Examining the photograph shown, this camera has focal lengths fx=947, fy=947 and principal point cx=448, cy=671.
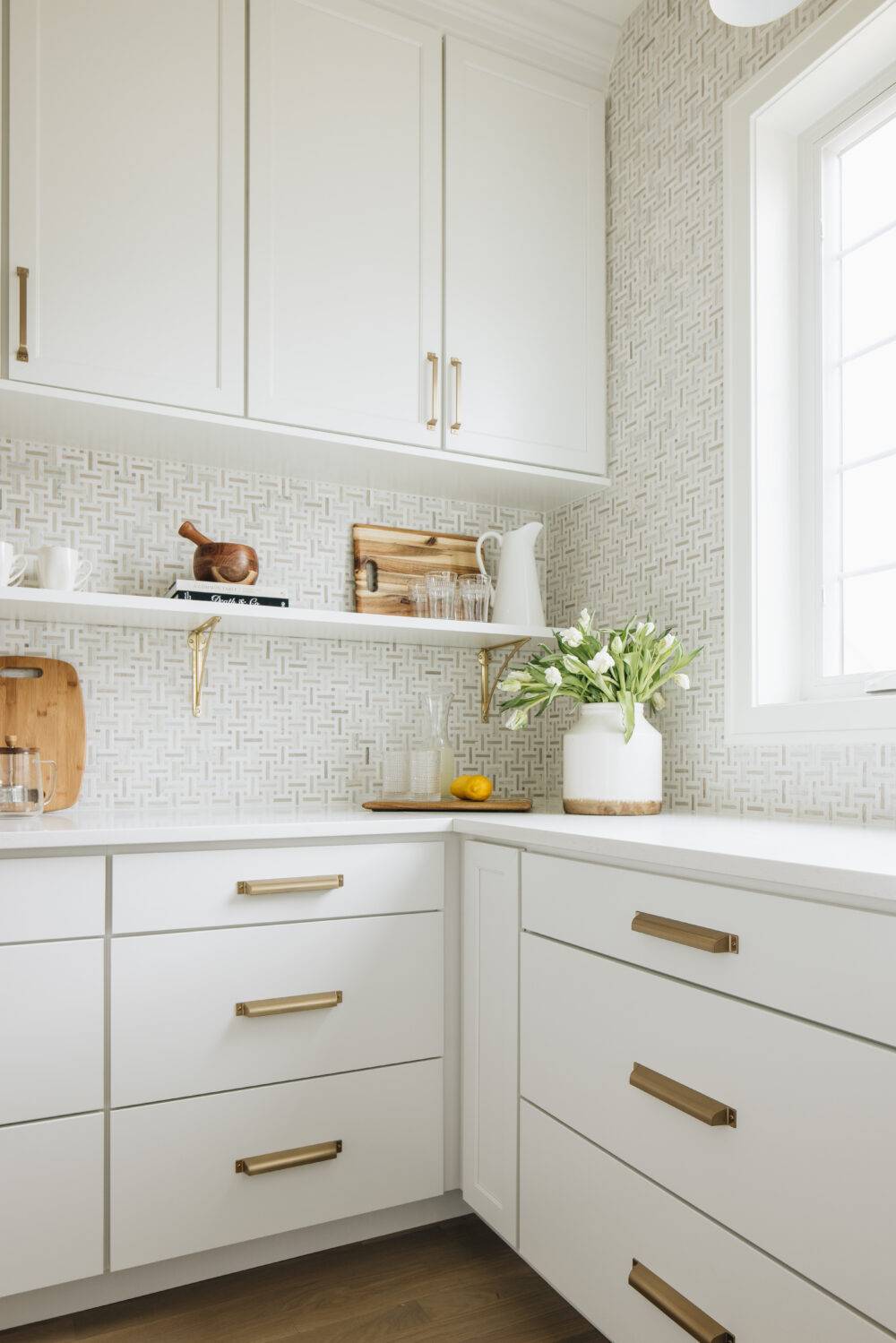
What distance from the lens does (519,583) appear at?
91.7 inches

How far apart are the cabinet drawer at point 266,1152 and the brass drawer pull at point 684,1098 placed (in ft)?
2.07

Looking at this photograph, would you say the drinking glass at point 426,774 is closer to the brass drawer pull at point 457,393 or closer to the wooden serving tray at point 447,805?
the wooden serving tray at point 447,805

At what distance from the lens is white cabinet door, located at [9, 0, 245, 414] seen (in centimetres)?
180

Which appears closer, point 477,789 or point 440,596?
point 477,789

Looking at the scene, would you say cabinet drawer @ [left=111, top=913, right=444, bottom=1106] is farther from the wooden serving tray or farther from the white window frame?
the white window frame

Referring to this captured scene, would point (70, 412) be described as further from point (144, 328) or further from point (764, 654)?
point (764, 654)

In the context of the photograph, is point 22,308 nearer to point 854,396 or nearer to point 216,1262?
point 854,396

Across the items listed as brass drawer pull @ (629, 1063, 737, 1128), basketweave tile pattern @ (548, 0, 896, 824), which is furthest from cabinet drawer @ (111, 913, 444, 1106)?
basketweave tile pattern @ (548, 0, 896, 824)

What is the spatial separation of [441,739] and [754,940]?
124 centimetres

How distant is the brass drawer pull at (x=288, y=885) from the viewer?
167 centimetres

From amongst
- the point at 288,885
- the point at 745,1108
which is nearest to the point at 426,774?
the point at 288,885

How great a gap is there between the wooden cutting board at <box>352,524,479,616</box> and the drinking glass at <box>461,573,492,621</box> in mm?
121

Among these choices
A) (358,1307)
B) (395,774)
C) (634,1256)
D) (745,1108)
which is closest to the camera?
(745,1108)

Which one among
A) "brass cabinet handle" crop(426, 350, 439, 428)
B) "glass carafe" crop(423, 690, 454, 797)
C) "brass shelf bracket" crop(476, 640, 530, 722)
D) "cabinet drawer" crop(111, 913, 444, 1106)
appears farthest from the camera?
"brass shelf bracket" crop(476, 640, 530, 722)
